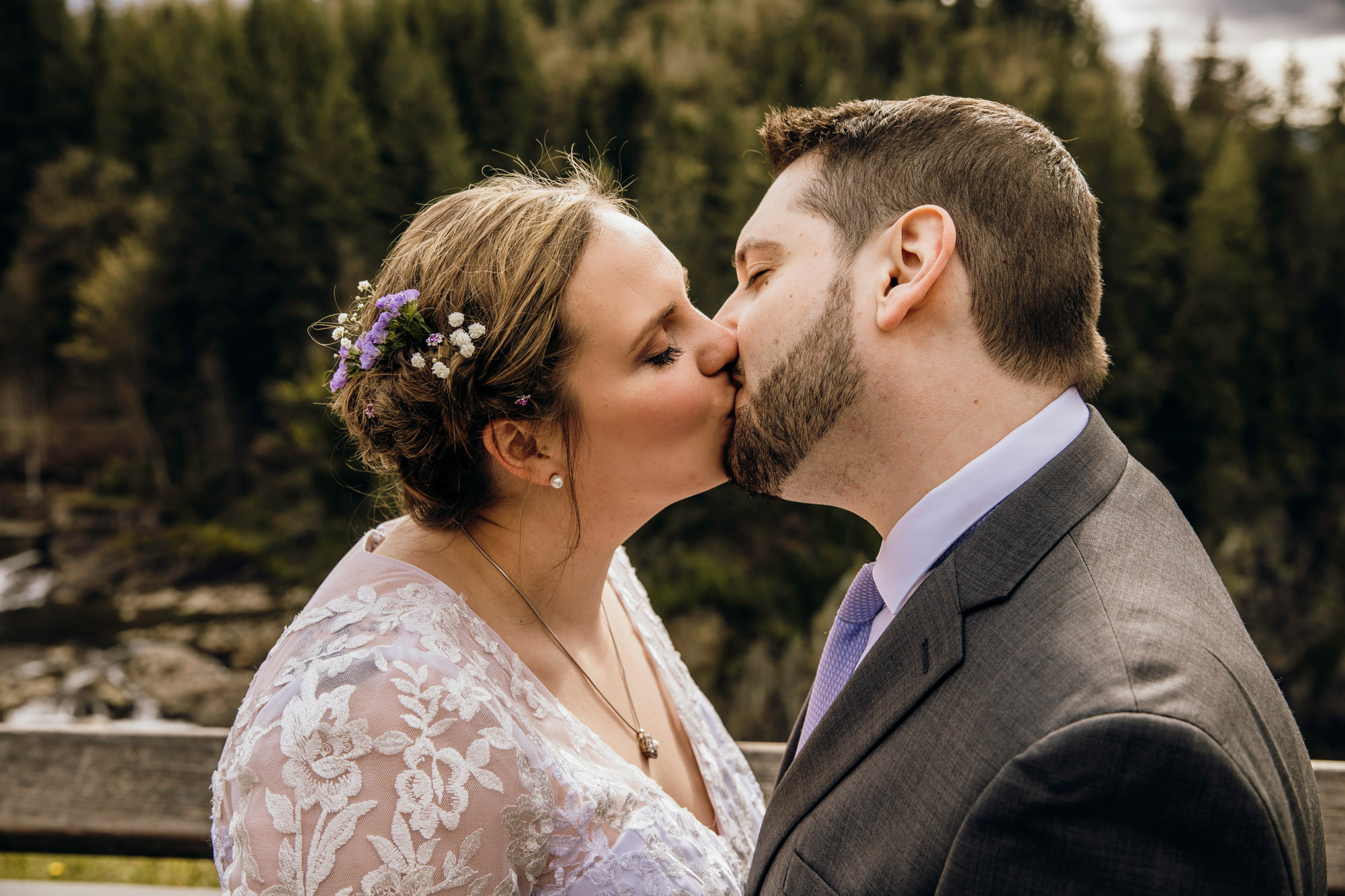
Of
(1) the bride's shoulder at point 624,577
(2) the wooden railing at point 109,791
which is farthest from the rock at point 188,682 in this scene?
(1) the bride's shoulder at point 624,577

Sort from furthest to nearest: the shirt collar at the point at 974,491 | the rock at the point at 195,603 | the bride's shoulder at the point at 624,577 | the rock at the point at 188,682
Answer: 1. the rock at the point at 195,603
2. the rock at the point at 188,682
3. the bride's shoulder at the point at 624,577
4. the shirt collar at the point at 974,491

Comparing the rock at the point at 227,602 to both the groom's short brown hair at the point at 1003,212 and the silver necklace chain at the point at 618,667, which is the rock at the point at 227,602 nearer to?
the silver necklace chain at the point at 618,667

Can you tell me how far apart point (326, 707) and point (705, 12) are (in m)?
31.5

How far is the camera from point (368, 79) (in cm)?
2648

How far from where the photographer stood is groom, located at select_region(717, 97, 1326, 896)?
3.70 feet

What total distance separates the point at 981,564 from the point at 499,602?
1131mm

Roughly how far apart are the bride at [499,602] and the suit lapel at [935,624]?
19.1 inches

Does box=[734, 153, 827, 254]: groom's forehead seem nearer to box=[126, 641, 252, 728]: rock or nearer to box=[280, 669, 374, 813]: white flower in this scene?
box=[280, 669, 374, 813]: white flower

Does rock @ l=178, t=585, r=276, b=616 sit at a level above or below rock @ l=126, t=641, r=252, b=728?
below

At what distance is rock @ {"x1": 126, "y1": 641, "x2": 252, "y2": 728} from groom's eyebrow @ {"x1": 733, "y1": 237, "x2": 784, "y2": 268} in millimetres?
15718

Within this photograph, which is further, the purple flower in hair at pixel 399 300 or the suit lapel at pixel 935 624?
the purple flower in hair at pixel 399 300

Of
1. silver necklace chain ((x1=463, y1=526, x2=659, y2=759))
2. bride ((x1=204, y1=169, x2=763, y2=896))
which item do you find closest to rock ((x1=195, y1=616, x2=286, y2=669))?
silver necklace chain ((x1=463, y1=526, x2=659, y2=759))

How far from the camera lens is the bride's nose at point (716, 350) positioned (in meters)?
2.10

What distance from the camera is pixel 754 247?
2.10m
